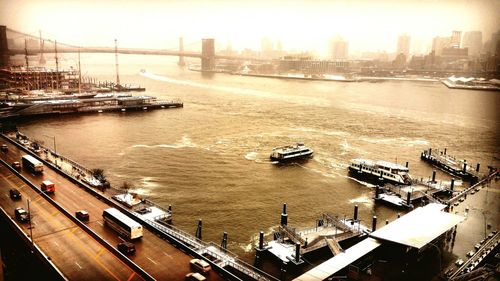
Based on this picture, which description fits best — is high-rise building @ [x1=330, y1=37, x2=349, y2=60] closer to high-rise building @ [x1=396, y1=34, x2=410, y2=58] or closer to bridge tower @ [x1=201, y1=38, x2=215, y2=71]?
high-rise building @ [x1=396, y1=34, x2=410, y2=58]

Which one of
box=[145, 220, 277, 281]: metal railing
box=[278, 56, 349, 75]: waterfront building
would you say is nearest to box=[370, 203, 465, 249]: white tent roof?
box=[145, 220, 277, 281]: metal railing

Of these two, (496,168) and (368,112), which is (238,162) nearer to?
(496,168)

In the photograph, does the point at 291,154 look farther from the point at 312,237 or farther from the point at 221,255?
the point at 221,255

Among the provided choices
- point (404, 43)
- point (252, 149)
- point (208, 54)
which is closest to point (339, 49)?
point (404, 43)

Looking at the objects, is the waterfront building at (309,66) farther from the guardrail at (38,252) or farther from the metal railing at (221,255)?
the guardrail at (38,252)

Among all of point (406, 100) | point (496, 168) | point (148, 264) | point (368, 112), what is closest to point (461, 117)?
point (368, 112)

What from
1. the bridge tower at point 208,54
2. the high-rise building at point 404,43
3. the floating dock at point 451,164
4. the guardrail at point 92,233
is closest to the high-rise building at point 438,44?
the high-rise building at point 404,43

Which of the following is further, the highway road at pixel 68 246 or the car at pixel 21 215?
the car at pixel 21 215
